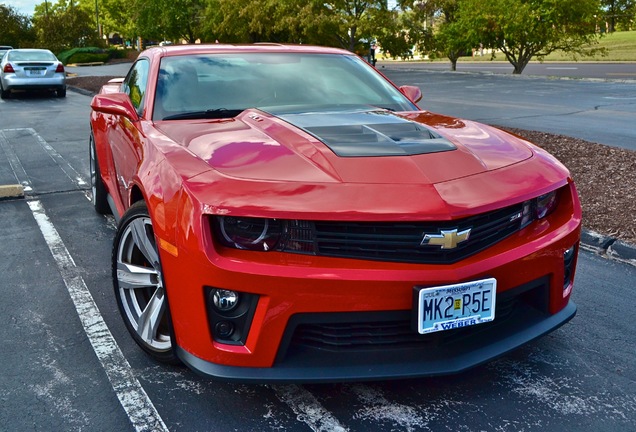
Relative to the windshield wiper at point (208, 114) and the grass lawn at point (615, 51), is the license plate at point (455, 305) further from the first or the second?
the grass lawn at point (615, 51)

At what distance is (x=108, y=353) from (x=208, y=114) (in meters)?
1.43

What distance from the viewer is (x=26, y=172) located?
28.3 feet

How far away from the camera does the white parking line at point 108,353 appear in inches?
115

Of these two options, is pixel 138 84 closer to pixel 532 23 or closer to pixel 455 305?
pixel 455 305

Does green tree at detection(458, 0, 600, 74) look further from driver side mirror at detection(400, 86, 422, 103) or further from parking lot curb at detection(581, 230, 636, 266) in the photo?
driver side mirror at detection(400, 86, 422, 103)

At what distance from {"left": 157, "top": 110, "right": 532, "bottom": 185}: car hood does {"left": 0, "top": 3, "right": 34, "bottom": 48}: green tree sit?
205ft

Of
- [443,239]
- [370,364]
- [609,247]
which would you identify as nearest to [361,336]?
[370,364]

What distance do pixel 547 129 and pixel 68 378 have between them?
985 cm

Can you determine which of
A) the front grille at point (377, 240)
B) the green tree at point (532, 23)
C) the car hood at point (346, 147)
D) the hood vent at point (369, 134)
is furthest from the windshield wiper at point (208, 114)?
the green tree at point (532, 23)

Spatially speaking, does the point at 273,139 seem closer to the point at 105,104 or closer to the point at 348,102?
the point at 348,102

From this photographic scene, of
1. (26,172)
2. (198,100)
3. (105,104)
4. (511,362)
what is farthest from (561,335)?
(26,172)

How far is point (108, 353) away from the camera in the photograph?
3.53 metres

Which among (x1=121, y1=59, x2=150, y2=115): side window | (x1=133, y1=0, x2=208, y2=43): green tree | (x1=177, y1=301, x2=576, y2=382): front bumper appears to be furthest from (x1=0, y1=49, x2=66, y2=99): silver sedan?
(x1=133, y1=0, x2=208, y2=43): green tree

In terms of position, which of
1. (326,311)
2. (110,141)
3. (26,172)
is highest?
(110,141)
